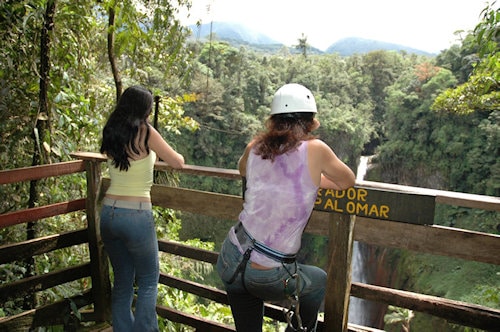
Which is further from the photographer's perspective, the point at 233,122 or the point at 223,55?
the point at 223,55

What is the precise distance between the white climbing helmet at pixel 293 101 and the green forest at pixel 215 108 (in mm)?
1716

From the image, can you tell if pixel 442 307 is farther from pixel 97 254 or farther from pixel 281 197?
pixel 97 254

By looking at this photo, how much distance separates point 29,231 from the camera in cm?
295

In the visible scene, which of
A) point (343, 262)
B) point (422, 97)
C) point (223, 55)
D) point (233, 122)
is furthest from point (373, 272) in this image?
point (343, 262)

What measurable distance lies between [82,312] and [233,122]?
24445mm

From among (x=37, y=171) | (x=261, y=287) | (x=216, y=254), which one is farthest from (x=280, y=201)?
(x=37, y=171)

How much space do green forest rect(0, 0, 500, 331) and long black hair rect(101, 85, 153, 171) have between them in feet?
3.69

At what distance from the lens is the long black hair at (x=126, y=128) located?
184 cm

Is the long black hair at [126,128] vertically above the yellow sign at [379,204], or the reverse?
the long black hair at [126,128]

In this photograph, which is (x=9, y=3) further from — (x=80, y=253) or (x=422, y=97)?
(x=422, y=97)

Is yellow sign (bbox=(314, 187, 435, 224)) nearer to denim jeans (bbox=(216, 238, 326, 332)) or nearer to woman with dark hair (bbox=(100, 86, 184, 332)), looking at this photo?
denim jeans (bbox=(216, 238, 326, 332))

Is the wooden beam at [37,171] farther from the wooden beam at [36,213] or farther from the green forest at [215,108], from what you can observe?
the green forest at [215,108]

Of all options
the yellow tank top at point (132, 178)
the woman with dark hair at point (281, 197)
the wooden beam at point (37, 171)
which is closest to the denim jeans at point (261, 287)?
the woman with dark hair at point (281, 197)

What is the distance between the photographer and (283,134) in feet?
4.65
